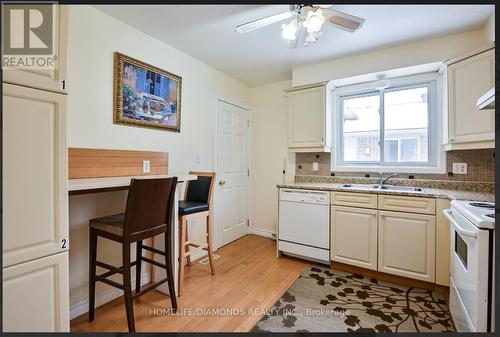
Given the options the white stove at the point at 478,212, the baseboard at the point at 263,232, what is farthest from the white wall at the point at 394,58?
the baseboard at the point at 263,232

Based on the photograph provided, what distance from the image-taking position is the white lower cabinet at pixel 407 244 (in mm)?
2037

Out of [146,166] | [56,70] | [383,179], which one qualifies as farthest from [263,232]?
[56,70]

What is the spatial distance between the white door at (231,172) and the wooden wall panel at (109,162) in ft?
3.31

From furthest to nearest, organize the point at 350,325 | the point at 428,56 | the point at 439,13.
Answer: the point at 428,56
the point at 439,13
the point at 350,325

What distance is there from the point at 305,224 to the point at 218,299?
49.1 inches

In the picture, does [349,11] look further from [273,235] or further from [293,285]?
[273,235]

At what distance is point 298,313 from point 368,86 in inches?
105

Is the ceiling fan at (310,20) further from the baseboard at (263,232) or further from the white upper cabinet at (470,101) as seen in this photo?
the baseboard at (263,232)

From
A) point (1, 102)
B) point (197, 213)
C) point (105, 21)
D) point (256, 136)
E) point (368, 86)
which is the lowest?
Answer: point (197, 213)

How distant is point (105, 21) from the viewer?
1899 millimetres

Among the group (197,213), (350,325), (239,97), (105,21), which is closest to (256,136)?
(239,97)

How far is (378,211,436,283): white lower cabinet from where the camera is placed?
2037 millimetres

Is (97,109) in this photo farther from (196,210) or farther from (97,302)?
(97,302)

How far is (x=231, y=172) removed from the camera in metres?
3.37
